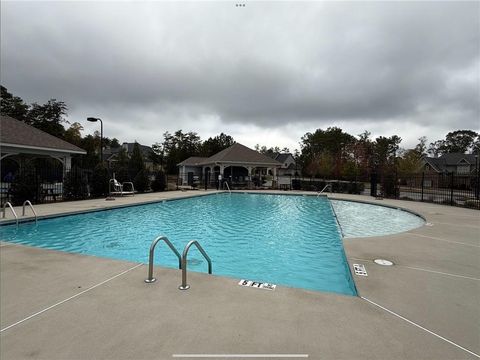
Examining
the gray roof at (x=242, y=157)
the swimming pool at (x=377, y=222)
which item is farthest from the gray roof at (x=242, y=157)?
the swimming pool at (x=377, y=222)

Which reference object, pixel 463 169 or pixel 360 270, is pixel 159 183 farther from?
pixel 463 169

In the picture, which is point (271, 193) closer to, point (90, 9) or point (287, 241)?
point (287, 241)

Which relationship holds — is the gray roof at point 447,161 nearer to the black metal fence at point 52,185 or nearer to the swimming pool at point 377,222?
the swimming pool at point 377,222

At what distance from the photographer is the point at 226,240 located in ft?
25.6

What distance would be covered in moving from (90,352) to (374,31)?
40.4 feet

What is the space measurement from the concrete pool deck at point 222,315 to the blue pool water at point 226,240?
113 cm

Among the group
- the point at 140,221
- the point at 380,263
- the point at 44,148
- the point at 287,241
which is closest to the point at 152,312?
the point at 380,263

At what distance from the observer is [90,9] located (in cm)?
935

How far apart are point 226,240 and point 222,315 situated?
515cm

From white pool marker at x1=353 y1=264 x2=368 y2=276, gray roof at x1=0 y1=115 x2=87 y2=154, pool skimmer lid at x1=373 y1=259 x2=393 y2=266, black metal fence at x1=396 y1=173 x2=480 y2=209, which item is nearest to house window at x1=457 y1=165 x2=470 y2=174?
black metal fence at x1=396 y1=173 x2=480 y2=209

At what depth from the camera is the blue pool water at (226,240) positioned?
5.39m

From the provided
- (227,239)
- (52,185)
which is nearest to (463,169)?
(227,239)

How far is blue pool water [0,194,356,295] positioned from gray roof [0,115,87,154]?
604 cm

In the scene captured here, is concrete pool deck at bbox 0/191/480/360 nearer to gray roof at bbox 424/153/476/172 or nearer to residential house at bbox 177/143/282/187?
residential house at bbox 177/143/282/187
